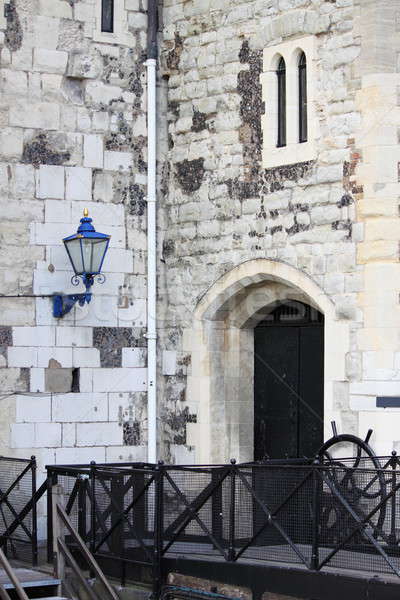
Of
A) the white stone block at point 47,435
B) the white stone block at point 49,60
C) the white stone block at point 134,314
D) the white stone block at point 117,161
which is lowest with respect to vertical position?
the white stone block at point 47,435

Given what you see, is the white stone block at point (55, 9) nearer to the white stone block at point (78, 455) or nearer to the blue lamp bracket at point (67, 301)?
the blue lamp bracket at point (67, 301)

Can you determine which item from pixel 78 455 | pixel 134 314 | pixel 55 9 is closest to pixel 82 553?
pixel 78 455

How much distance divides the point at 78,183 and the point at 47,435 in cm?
237

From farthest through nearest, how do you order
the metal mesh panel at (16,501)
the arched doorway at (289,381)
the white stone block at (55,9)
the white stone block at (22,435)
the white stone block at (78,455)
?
the white stone block at (55,9), the white stone block at (78,455), the white stone block at (22,435), the arched doorway at (289,381), the metal mesh panel at (16,501)

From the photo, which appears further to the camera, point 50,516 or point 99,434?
point 99,434

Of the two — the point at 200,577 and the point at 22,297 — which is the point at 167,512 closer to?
the point at 200,577

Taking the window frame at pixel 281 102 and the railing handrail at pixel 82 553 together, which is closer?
the railing handrail at pixel 82 553

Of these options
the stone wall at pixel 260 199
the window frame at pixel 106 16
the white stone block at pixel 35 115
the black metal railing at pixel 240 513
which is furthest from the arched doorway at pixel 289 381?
the window frame at pixel 106 16

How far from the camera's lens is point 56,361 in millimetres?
12531

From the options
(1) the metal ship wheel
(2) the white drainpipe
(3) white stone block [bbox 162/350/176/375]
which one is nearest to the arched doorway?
(3) white stone block [bbox 162/350/176/375]

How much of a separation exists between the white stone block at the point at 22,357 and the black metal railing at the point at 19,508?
42.2 inches

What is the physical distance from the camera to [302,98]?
11742 millimetres

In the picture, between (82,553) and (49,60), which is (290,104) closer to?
(49,60)

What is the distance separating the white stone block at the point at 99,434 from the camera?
41.4 ft
